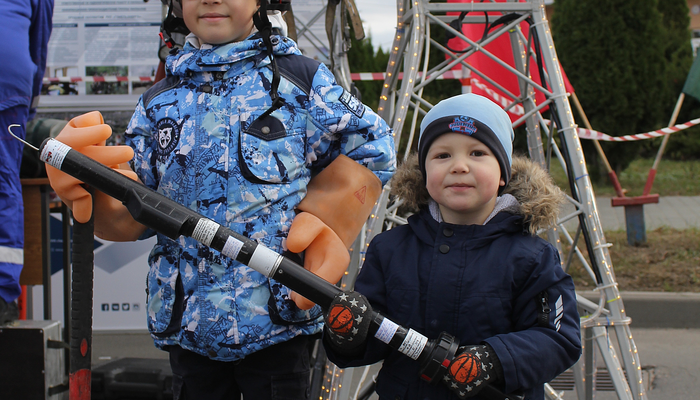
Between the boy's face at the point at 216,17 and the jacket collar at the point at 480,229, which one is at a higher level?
the boy's face at the point at 216,17

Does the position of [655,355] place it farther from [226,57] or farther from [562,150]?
[226,57]

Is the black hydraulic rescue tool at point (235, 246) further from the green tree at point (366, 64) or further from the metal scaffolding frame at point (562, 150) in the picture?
the green tree at point (366, 64)

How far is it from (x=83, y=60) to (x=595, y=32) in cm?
739

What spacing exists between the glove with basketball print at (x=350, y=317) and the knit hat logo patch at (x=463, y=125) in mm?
466

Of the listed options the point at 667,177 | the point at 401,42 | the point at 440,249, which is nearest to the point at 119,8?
the point at 401,42

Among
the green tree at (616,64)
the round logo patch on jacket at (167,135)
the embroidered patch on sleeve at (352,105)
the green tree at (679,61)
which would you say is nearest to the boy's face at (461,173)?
the embroidered patch on sleeve at (352,105)

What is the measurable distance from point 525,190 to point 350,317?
58 cm

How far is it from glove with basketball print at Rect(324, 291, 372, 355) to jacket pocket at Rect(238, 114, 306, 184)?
43 centimetres

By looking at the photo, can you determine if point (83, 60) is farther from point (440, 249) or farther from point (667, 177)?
point (667, 177)

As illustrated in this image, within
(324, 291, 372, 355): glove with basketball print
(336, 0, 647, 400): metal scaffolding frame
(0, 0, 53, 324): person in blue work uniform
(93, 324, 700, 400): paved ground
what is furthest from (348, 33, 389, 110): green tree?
(324, 291, 372, 355): glove with basketball print

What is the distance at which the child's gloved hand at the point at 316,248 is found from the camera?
5.34ft

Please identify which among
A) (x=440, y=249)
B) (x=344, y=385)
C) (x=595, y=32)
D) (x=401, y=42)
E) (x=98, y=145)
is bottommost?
(x=344, y=385)

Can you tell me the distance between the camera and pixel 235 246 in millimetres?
1416

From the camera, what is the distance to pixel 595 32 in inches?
368
